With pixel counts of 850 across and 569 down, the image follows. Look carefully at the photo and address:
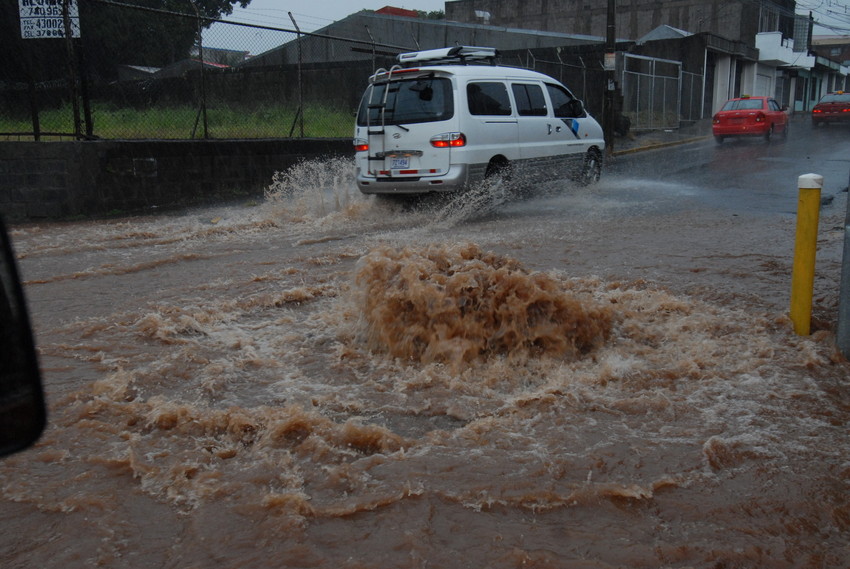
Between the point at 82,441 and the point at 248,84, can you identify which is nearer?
the point at 82,441

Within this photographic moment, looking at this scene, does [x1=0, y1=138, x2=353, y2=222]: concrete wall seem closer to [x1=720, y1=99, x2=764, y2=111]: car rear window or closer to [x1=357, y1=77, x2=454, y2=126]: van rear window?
[x1=357, y1=77, x2=454, y2=126]: van rear window

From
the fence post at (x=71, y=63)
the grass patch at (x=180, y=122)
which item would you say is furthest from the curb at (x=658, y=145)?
the fence post at (x=71, y=63)

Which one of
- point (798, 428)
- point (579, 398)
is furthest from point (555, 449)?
point (798, 428)

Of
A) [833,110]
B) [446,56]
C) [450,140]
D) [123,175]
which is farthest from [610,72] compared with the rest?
[833,110]

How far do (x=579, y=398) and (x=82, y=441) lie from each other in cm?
260

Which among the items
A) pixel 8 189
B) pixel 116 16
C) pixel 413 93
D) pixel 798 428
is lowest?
pixel 798 428

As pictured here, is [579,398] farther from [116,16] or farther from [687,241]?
[116,16]

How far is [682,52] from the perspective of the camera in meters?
33.8

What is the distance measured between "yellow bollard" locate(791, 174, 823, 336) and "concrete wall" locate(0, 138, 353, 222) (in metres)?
9.53

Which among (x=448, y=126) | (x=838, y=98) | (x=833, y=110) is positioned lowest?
(x=448, y=126)

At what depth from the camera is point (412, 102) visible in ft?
34.3

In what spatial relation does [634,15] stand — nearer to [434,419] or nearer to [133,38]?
[133,38]

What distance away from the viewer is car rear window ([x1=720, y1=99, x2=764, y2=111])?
25391 millimetres

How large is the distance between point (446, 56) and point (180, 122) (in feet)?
15.4
